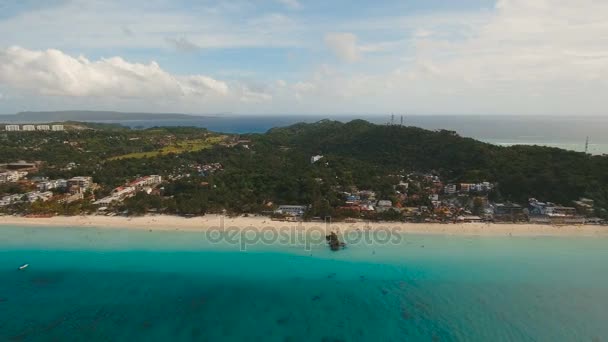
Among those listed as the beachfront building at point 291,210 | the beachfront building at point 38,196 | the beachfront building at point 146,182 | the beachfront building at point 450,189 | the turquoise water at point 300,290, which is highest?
the beachfront building at point 450,189

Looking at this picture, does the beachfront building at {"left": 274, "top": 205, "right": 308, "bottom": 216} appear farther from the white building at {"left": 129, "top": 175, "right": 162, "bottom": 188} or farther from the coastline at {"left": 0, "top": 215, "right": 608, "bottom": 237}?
the white building at {"left": 129, "top": 175, "right": 162, "bottom": 188}

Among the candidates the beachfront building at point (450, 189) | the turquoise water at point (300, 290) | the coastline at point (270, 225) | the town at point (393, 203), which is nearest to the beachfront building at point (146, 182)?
the town at point (393, 203)

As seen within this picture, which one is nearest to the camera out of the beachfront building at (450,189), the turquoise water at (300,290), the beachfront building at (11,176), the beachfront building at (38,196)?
the turquoise water at (300,290)

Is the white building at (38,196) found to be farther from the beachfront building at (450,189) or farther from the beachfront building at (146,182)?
the beachfront building at (450,189)

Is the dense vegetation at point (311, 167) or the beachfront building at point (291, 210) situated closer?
the beachfront building at point (291, 210)

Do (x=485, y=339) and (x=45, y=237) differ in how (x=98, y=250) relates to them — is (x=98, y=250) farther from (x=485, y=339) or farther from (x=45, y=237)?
(x=485, y=339)

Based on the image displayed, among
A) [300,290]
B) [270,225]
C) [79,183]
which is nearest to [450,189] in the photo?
[270,225]

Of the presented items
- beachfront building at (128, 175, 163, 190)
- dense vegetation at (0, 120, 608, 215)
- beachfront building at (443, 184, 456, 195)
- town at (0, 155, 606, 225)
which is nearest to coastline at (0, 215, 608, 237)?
town at (0, 155, 606, 225)

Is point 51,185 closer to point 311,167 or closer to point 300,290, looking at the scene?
point 311,167

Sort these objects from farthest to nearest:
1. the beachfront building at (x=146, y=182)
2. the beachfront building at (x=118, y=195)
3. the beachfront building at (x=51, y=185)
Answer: the beachfront building at (x=146, y=182) < the beachfront building at (x=51, y=185) < the beachfront building at (x=118, y=195)
